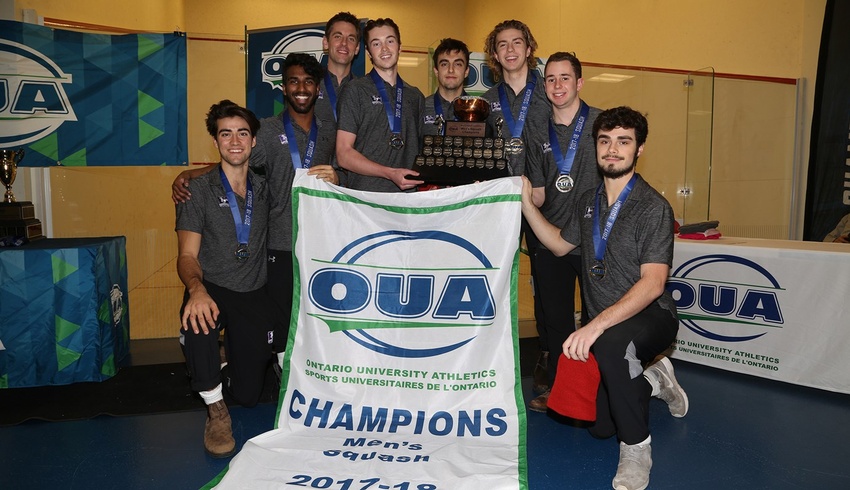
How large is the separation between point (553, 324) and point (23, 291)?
123 inches

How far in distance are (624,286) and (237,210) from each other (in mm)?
1843

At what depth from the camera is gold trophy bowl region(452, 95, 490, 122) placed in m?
3.19

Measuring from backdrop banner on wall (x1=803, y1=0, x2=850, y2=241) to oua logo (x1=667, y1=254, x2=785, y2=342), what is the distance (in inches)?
91.1

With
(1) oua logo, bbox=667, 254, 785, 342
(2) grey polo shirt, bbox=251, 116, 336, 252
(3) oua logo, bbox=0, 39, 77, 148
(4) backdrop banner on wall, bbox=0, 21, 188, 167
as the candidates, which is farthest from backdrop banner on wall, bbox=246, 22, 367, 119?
(1) oua logo, bbox=667, 254, 785, 342

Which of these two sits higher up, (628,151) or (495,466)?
(628,151)

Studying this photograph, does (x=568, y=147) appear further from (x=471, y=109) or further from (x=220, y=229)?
(x=220, y=229)

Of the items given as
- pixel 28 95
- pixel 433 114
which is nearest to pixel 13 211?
pixel 28 95

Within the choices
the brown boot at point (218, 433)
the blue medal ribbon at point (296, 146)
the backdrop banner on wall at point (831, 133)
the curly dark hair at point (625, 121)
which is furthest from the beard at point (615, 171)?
the backdrop banner on wall at point (831, 133)

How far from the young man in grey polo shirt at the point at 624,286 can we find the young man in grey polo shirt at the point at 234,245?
4.48 feet

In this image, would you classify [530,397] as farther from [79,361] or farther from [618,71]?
[618,71]

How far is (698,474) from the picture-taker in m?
2.71

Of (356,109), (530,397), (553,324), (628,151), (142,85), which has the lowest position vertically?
(530,397)

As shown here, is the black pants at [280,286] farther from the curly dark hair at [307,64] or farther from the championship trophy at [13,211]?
the championship trophy at [13,211]

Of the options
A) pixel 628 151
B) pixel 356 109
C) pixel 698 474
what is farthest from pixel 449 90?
pixel 698 474
